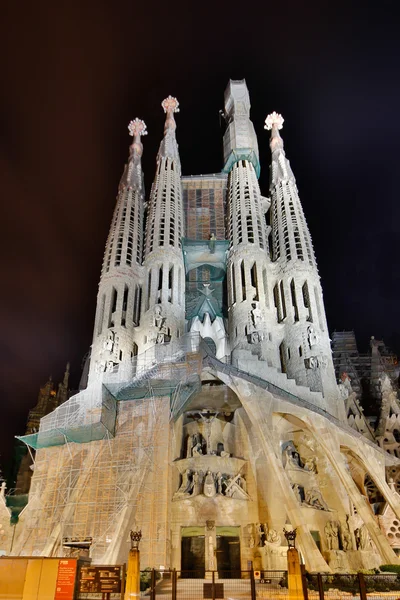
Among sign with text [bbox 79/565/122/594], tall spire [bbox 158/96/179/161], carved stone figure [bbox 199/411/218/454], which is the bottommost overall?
sign with text [bbox 79/565/122/594]

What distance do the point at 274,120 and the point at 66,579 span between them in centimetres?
6306

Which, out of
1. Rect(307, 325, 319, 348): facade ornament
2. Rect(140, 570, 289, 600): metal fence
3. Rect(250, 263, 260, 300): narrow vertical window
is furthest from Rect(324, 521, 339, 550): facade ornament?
Rect(250, 263, 260, 300): narrow vertical window

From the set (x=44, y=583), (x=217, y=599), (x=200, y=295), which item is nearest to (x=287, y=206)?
(x=200, y=295)

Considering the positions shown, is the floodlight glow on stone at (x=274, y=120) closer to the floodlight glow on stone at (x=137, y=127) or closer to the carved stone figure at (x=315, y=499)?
the floodlight glow on stone at (x=137, y=127)

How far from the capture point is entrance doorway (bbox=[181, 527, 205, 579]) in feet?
98.3

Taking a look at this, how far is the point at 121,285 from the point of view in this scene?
1781 inches

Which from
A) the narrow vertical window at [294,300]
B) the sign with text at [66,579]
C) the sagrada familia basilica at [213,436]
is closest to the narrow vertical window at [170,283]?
the sagrada familia basilica at [213,436]

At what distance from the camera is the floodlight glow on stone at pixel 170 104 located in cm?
6525

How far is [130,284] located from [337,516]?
27116mm

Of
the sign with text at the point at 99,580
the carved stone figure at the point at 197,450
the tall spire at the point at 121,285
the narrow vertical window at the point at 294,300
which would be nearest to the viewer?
the sign with text at the point at 99,580

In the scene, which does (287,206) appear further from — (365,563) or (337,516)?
(365,563)

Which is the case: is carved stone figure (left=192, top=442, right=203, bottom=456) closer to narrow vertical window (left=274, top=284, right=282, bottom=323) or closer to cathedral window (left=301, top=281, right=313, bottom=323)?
cathedral window (left=301, top=281, right=313, bottom=323)

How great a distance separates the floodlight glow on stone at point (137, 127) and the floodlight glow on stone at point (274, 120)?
672 inches

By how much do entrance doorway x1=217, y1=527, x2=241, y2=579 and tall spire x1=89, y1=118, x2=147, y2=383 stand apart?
16.2 meters
